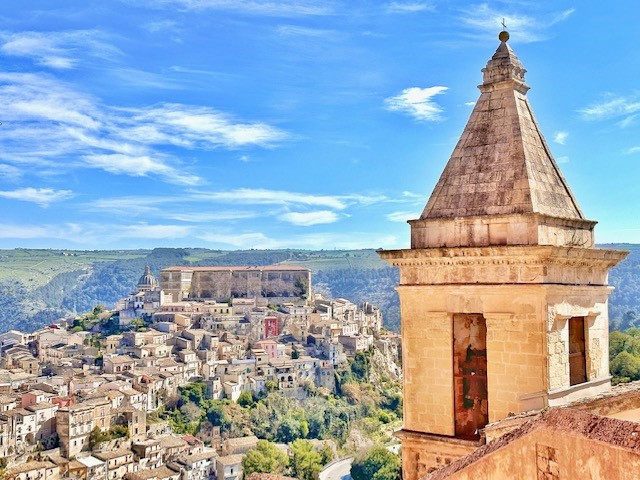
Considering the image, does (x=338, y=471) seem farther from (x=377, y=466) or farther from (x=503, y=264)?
(x=503, y=264)

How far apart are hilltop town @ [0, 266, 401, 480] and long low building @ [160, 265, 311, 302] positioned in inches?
5.6

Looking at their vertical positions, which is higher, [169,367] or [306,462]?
[169,367]

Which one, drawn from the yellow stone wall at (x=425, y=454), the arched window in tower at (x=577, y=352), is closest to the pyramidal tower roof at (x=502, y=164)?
the arched window in tower at (x=577, y=352)

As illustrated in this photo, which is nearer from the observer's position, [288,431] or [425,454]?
[425,454]

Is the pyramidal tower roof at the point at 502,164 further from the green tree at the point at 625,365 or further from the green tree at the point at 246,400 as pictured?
the green tree at the point at 246,400

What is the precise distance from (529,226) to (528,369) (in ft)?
3.47

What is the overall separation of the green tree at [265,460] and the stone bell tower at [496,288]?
4823 cm

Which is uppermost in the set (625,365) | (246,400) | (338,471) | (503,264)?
(503,264)

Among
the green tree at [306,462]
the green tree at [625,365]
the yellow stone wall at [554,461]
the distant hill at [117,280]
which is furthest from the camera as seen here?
the distant hill at [117,280]

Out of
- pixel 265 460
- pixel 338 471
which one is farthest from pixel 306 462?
pixel 265 460

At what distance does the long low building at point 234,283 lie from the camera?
103500 millimetres

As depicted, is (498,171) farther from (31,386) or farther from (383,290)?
(383,290)

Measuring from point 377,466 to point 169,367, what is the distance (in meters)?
31.0

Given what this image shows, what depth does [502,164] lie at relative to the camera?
5855 millimetres
